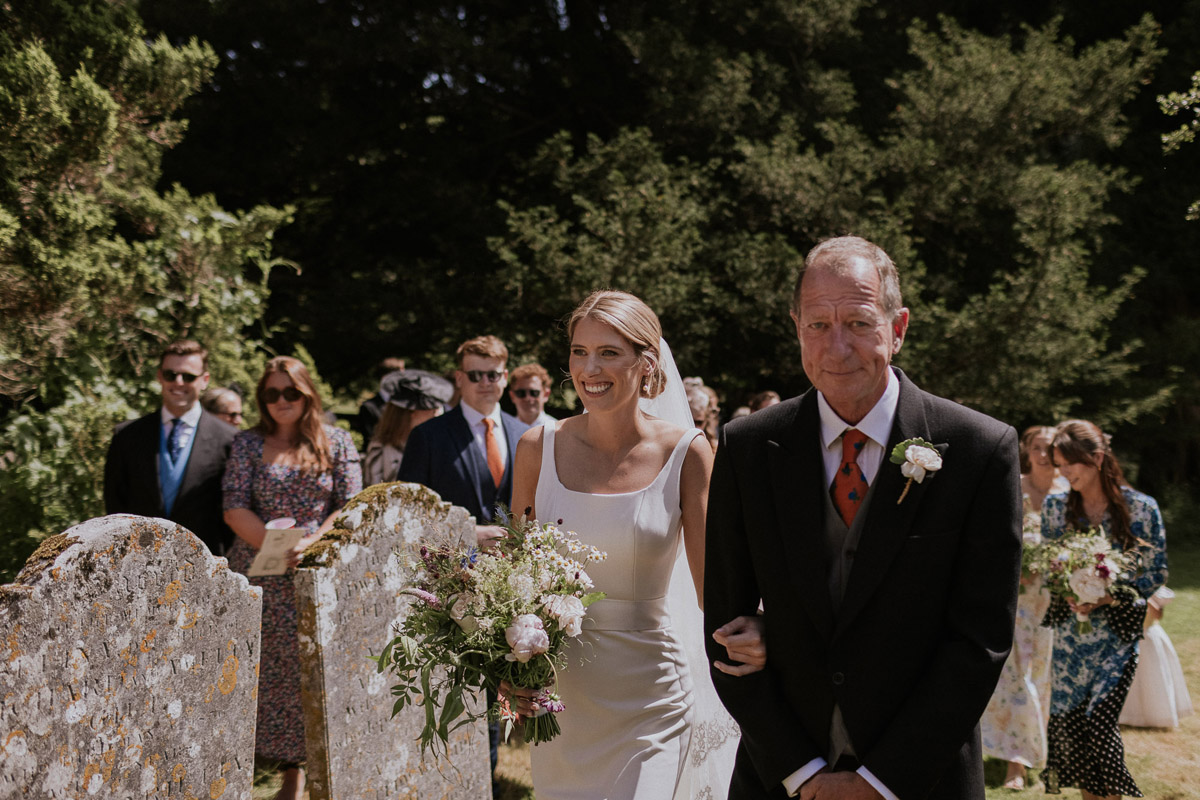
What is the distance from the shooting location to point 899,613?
248 cm

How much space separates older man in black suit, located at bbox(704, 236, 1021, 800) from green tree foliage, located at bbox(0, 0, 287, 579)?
21.2ft

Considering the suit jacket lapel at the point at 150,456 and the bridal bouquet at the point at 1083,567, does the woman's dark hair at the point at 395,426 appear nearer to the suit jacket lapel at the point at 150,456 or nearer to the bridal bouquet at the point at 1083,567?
the suit jacket lapel at the point at 150,456

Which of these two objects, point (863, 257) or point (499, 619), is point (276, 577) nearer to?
point (499, 619)

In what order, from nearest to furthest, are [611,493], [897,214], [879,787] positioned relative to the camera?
[879,787]
[611,493]
[897,214]

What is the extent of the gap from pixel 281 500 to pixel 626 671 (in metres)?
2.91

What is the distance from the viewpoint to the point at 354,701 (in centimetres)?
Result: 408

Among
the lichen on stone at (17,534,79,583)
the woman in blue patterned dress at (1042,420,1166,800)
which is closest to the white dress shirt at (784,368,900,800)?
the lichen on stone at (17,534,79,583)

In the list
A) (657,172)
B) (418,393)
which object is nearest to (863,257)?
(418,393)

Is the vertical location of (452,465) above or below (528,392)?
below

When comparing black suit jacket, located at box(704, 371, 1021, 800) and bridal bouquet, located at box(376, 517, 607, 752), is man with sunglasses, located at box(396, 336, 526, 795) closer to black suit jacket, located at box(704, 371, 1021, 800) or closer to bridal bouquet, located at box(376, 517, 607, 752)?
bridal bouquet, located at box(376, 517, 607, 752)

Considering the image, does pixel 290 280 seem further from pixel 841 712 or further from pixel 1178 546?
pixel 1178 546

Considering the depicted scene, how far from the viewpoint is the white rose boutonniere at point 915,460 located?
2.42 metres

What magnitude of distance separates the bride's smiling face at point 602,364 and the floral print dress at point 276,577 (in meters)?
2.62

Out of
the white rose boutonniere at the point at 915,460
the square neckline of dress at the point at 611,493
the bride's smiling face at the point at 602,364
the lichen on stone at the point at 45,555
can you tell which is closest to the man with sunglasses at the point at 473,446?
the square neckline of dress at the point at 611,493
